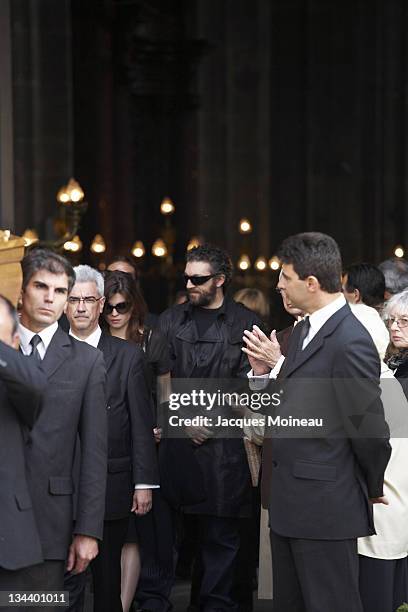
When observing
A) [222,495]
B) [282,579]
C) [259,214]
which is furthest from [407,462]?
[259,214]

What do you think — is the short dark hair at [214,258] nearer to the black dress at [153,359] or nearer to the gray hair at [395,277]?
the black dress at [153,359]

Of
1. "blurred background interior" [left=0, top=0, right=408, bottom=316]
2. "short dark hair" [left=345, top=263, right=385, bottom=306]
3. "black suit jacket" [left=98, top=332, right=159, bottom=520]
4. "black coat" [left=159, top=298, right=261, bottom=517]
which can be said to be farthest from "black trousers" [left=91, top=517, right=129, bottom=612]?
"blurred background interior" [left=0, top=0, right=408, bottom=316]

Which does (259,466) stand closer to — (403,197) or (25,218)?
(25,218)

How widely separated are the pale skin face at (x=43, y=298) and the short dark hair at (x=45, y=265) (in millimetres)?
20

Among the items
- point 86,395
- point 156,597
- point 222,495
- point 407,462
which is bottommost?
point 156,597

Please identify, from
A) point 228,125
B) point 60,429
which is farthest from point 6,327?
point 228,125

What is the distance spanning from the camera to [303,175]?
83.9 feet

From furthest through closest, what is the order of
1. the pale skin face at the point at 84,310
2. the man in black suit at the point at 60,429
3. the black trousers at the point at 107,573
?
1. the pale skin face at the point at 84,310
2. the black trousers at the point at 107,573
3. the man in black suit at the point at 60,429

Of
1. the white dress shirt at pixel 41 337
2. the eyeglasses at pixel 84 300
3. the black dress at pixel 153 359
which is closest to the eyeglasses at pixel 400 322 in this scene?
the black dress at pixel 153 359

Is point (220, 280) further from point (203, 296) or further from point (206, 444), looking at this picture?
point (206, 444)

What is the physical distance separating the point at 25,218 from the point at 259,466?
28.9 feet

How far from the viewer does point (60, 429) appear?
5586mm

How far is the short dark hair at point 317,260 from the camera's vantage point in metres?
5.85

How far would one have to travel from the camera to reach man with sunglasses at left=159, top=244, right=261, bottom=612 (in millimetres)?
7898
